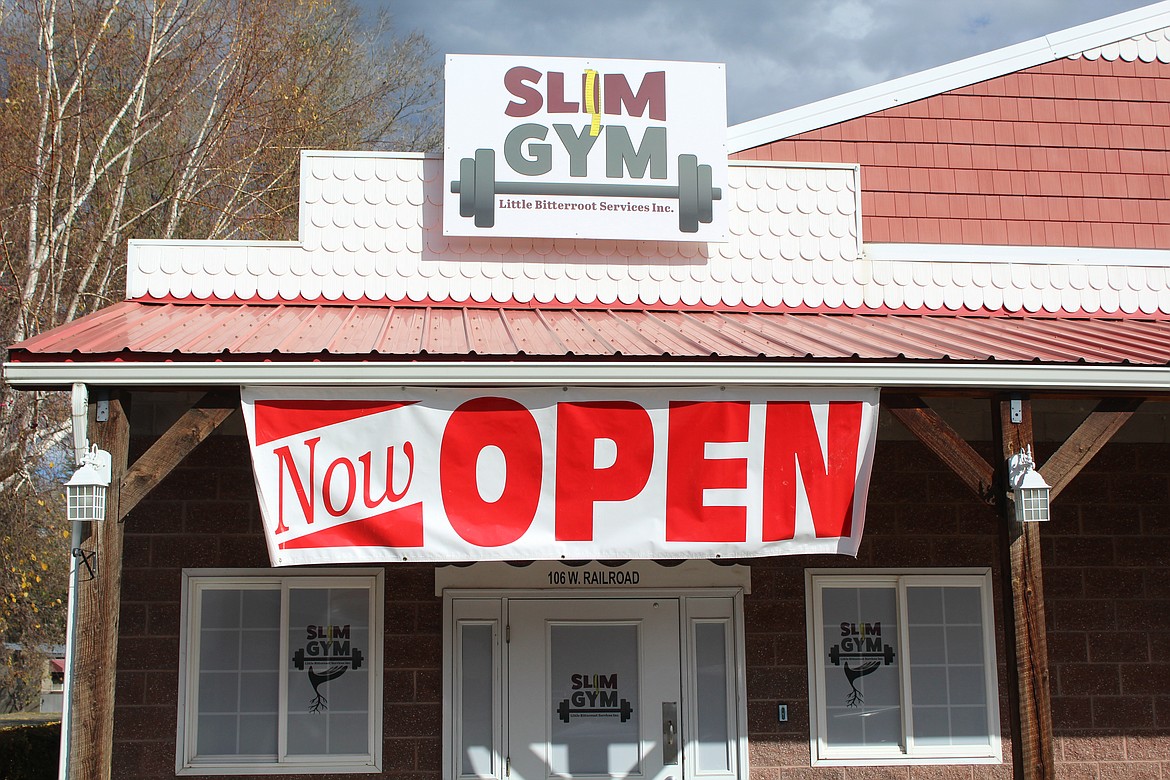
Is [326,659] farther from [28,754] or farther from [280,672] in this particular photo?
[28,754]

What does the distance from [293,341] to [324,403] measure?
0.52 metres

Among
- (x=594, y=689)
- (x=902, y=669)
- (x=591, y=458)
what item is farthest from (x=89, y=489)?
(x=902, y=669)

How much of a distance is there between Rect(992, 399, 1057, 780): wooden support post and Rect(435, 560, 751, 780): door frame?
8.62 ft

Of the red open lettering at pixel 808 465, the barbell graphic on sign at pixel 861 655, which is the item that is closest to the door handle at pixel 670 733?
the barbell graphic on sign at pixel 861 655

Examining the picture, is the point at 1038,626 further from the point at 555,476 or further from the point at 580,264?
the point at 580,264


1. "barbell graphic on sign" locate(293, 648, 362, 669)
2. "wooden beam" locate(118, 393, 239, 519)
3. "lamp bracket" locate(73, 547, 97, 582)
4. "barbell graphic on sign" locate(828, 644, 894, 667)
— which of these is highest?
"wooden beam" locate(118, 393, 239, 519)

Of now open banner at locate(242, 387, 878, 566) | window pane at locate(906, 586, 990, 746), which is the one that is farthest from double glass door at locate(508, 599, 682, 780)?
now open banner at locate(242, 387, 878, 566)

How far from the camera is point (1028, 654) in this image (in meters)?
6.81

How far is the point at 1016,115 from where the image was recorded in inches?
416

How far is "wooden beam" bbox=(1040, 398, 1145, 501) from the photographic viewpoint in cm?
699

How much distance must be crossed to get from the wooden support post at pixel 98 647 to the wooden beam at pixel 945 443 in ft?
15.2

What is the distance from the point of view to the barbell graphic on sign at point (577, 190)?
9.20 m

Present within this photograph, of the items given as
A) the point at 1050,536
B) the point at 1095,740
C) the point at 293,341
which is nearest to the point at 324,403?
the point at 293,341

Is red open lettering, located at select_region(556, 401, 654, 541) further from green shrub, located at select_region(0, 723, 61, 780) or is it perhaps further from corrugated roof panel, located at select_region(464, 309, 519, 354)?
green shrub, located at select_region(0, 723, 61, 780)
